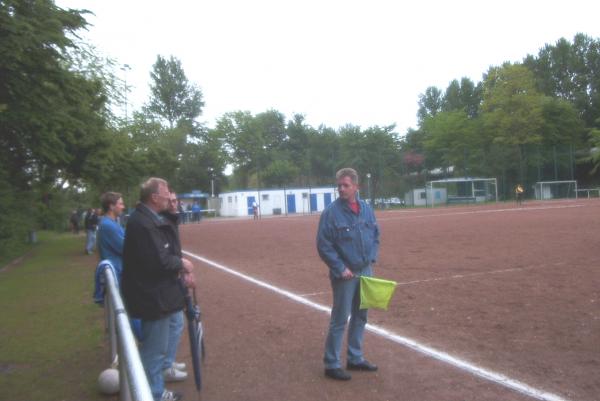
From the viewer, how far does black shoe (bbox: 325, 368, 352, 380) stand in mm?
4930

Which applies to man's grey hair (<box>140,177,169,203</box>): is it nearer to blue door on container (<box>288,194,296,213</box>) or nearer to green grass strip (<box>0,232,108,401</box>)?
green grass strip (<box>0,232,108,401</box>)

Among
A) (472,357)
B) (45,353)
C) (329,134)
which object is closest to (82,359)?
(45,353)

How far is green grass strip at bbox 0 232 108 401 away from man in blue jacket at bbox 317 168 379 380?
7.45ft

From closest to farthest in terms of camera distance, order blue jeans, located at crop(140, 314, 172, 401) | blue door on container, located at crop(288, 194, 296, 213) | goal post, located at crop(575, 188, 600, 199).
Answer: blue jeans, located at crop(140, 314, 172, 401) < goal post, located at crop(575, 188, 600, 199) < blue door on container, located at crop(288, 194, 296, 213)

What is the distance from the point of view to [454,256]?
13.0m

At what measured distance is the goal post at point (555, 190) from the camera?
55.0 metres

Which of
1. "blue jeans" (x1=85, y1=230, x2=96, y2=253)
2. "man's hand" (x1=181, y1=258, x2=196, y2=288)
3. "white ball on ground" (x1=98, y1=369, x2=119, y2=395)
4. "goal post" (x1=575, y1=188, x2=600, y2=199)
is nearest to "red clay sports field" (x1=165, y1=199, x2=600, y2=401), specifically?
"white ball on ground" (x1=98, y1=369, x2=119, y2=395)

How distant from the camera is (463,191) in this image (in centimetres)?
5919

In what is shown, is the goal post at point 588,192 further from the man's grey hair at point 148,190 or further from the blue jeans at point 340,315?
the man's grey hair at point 148,190

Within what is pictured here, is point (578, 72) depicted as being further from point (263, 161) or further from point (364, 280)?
point (364, 280)

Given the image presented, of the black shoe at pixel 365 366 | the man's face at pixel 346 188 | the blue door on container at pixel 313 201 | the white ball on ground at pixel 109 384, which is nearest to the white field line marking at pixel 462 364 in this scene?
the black shoe at pixel 365 366

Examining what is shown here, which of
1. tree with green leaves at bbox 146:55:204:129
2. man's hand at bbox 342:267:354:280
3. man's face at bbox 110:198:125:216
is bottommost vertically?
man's hand at bbox 342:267:354:280

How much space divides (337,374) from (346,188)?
171 centimetres

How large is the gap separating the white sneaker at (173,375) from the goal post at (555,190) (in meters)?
56.4
